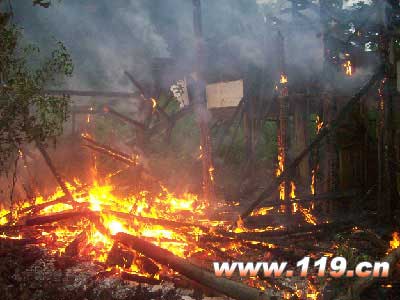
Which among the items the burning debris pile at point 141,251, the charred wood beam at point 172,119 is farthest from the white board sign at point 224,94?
the burning debris pile at point 141,251

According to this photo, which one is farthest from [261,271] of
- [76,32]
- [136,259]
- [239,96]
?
[76,32]

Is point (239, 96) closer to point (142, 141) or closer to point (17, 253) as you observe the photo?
point (142, 141)

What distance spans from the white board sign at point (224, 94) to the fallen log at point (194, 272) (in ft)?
29.8

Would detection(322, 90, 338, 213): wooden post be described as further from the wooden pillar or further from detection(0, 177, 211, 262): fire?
detection(0, 177, 211, 262): fire

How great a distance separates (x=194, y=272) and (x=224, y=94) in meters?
10.5

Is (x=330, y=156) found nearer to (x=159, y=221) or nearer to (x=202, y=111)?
(x=202, y=111)

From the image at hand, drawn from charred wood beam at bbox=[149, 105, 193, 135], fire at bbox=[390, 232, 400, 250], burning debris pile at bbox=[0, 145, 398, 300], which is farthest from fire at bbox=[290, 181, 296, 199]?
charred wood beam at bbox=[149, 105, 193, 135]

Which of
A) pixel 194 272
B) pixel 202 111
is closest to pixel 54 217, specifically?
pixel 194 272

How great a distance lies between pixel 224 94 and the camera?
A: 1527 cm

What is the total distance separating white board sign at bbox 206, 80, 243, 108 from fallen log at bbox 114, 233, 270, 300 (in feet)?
29.8

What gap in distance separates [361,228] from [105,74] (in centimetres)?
1889

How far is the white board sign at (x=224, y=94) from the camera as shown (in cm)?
1457

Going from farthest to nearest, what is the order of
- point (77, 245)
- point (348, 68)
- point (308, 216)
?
point (348, 68) → point (308, 216) → point (77, 245)

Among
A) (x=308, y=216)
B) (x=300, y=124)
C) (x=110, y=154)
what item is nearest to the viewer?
(x=308, y=216)
